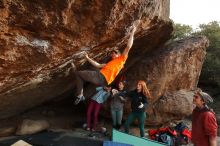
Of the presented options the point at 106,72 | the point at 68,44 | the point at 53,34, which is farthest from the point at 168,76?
the point at 53,34

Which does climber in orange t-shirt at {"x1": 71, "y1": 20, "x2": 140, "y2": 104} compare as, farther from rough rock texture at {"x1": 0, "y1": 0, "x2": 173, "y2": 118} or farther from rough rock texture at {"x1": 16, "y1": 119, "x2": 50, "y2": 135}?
rough rock texture at {"x1": 16, "y1": 119, "x2": 50, "y2": 135}

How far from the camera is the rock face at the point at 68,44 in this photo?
6.28 m

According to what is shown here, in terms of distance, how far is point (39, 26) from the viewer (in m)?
6.41

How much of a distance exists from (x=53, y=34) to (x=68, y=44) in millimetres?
635

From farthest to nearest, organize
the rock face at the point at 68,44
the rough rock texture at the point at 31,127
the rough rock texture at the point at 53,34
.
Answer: the rough rock texture at the point at 31,127
the rock face at the point at 68,44
the rough rock texture at the point at 53,34

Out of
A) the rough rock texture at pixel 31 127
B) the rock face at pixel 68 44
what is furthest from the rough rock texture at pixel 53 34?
the rough rock texture at pixel 31 127

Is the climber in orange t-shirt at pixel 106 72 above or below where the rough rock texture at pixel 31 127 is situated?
above

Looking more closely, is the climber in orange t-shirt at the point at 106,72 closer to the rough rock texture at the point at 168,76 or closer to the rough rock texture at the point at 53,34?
the rough rock texture at the point at 53,34

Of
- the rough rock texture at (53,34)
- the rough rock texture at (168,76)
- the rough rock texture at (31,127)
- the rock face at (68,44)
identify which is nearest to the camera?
the rough rock texture at (53,34)

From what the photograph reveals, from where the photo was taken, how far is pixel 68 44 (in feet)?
24.2

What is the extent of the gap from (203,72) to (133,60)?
627 cm

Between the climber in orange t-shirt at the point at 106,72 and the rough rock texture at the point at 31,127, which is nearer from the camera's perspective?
the climber in orange t-shirt at the point at 106,72

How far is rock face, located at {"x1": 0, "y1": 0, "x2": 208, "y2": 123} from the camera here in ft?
20.6

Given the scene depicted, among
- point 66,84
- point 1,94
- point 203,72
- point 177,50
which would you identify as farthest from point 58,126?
point 203,72
